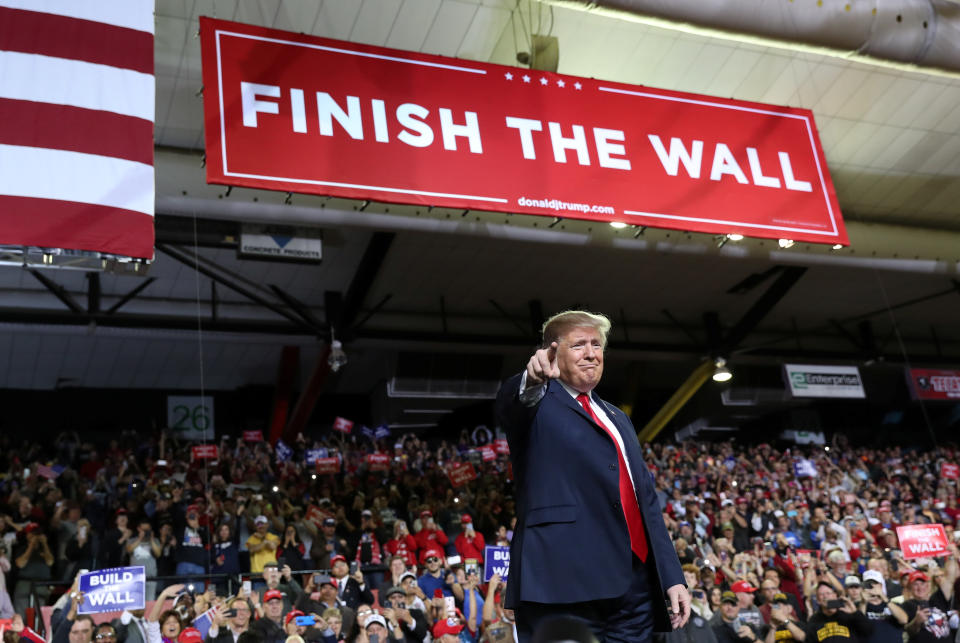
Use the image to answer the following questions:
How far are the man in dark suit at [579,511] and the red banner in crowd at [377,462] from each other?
40.6ft

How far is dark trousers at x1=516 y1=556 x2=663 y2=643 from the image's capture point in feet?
8.93

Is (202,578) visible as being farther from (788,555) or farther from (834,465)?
(834,465)

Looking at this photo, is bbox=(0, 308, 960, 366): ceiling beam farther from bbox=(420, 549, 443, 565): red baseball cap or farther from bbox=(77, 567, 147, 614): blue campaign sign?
bbox=(77, 567, 147, 614): blue campaign sign

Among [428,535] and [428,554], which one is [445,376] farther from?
[428,554]

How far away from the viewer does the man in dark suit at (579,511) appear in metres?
2.70

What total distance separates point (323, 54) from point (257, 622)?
16.4ft

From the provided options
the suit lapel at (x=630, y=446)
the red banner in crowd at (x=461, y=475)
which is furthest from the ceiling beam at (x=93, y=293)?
the suit lapel at (x=630, y=446)

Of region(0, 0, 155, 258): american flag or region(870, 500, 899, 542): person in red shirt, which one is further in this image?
region(870, 500, 899, 542): person in red shirt

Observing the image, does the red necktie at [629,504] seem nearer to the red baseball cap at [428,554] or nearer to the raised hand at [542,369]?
the raised hand at [542,369]

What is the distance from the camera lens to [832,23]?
6945 mm

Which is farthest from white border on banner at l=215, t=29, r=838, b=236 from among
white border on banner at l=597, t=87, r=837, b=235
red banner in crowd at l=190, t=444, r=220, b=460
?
red banner in crowd at l=190, t=444, r=220, b=460

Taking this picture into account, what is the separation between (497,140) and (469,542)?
6117 millimetres

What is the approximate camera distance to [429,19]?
9133mm

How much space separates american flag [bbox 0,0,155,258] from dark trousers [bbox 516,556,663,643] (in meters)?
3.81
